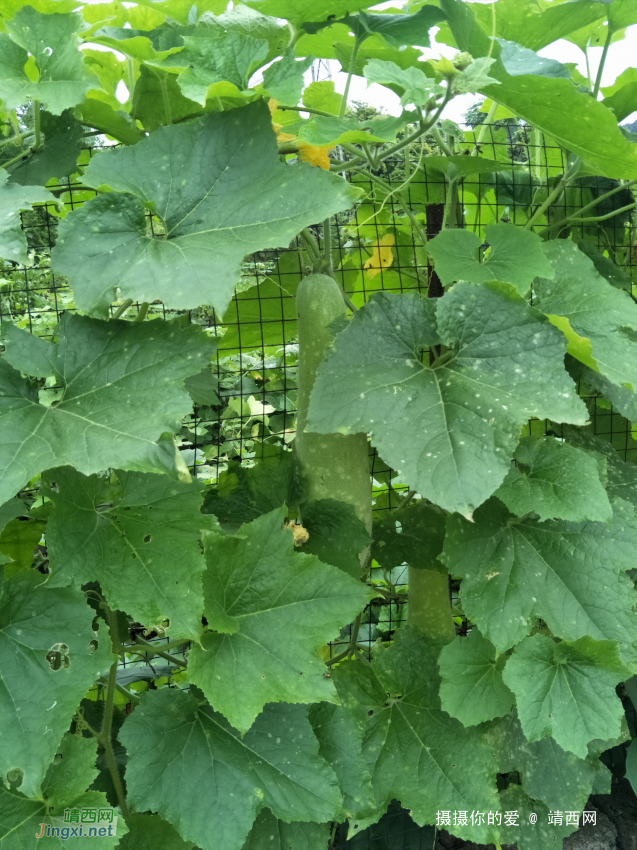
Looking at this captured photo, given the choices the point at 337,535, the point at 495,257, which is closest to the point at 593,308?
the point at 495,257

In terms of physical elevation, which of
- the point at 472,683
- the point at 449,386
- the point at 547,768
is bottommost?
the point at 547,768

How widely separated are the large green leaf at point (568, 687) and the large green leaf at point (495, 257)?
52cm

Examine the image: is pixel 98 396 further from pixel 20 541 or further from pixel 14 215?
pixel 20 541

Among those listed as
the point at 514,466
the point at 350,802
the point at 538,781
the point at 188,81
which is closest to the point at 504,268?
the point at 514,466

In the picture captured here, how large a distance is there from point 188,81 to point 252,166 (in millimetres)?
112

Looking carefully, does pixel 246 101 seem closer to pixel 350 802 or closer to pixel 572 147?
pixel 572 147

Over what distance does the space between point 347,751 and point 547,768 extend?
1.44 feet

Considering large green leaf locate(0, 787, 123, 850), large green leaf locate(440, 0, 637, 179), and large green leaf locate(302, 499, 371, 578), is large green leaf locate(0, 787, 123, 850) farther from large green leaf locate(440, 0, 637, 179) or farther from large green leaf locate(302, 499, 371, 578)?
large green leaf locate(440, 0, 637, 179)

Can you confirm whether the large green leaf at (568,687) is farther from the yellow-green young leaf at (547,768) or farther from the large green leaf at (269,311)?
the large green leaf at (269,311)

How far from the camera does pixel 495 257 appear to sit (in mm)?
991

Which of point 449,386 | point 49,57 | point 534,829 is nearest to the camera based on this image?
point 49,57

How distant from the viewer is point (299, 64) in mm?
802

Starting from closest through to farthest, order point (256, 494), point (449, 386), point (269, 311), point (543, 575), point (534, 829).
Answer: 1. point (449, 386)
2. point (543, 575)
3. point (256, 494)
4. point (534, 829)
5. point (269, 311)

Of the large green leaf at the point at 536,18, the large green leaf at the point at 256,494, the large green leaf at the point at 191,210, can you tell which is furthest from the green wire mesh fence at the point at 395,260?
the large green leaf at the point at 191,210
